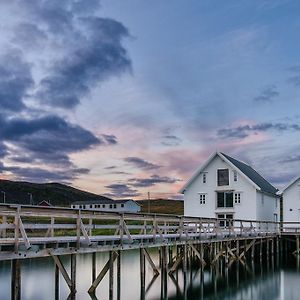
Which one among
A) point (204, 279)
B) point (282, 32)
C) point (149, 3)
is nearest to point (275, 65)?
point (282, 32)

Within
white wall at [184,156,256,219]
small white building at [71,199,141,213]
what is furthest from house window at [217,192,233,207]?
small white building at [71,199,141,213]

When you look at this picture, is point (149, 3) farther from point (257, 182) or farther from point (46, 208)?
point (257, 182)

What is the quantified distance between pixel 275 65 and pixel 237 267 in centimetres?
1417

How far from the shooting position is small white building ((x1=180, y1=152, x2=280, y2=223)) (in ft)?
150

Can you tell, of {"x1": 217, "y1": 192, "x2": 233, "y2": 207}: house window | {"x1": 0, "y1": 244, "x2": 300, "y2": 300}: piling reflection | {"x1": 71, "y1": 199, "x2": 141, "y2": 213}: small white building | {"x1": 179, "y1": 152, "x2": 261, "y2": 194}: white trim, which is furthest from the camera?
{"x1": 71, "y1": 199, "x2": 141, "y2": 213}: small white building

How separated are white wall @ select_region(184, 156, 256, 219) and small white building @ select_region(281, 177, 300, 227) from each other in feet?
18.6

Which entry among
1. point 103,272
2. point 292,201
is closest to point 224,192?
point 292,201

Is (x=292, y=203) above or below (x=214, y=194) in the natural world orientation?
below

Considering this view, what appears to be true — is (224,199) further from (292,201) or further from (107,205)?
(107,205)

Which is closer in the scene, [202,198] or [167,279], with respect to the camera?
[167,279]

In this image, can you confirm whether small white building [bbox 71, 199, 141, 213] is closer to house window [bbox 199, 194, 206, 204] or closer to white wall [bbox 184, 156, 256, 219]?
white wall [bbox 184, 156, 256, 219]

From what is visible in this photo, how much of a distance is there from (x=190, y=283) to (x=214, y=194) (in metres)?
19.6

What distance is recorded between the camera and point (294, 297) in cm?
2647

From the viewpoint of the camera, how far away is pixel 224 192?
4666cm
